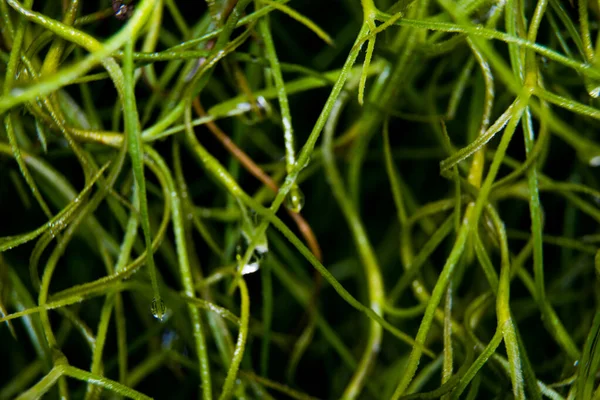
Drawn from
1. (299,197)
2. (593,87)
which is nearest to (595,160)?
(593,87)

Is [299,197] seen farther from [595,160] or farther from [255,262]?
[595,160]

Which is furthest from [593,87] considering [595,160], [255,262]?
[255,262]

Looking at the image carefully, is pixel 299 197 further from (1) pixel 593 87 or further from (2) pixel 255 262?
(1) pixel 593 87

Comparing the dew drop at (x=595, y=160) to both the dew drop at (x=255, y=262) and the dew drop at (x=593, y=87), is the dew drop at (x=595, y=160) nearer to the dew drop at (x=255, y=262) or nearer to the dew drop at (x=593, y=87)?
the dew drop at (x=593, y=87)

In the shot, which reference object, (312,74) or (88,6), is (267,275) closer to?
(312,74)

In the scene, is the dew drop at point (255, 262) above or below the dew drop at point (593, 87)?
below

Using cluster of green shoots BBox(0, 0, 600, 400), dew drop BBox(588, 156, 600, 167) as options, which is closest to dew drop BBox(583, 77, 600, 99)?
cluster of green shoots BBox(0, 0, 600, 400)

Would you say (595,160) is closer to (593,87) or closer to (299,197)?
(593,87)

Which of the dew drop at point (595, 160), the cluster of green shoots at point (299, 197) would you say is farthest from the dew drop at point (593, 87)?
the dew drop at point (595, 160)

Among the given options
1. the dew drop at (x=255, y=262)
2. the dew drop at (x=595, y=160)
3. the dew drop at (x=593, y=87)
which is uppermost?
the dew drop at (x=593, y=87)
